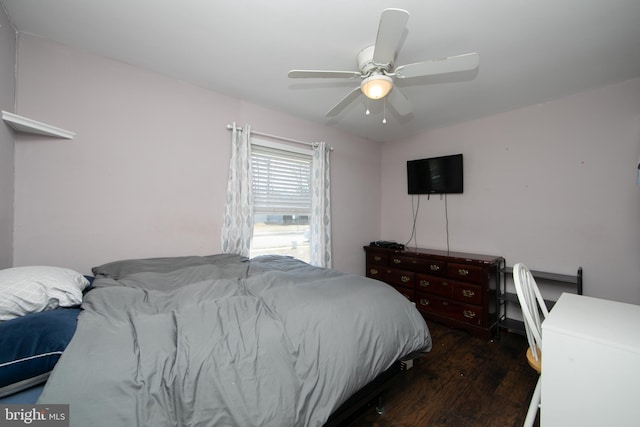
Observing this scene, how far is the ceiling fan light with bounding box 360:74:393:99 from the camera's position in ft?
5.22

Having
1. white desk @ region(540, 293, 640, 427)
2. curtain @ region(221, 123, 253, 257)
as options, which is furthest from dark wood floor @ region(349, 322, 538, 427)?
curtain @ region(221, 123, 253, 257)

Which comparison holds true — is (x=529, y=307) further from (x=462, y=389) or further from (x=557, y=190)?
(x=557, y=190)

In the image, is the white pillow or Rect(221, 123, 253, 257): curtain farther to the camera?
Rect(221, 123, 253, 257): curtain

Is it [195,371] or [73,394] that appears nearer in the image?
[73,394]

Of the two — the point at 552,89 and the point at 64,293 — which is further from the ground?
the point at 552,89

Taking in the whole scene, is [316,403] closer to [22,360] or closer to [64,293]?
[22,360]

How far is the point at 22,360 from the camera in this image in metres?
0.72

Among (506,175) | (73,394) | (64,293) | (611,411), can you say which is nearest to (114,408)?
(73,394)

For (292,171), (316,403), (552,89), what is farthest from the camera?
(292,171)

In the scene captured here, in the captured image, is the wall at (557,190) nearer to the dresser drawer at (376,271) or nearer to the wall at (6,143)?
the dresser drawer at (376,271)

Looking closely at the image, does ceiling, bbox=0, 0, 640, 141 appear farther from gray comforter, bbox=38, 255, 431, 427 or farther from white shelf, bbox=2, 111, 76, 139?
gray comforter, bbox=38, 255, 431, 427

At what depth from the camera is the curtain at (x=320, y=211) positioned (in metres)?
3.09

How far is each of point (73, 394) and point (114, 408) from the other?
0.12 metres

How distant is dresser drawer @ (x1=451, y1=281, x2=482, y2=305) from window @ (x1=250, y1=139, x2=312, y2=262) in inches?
69.5
